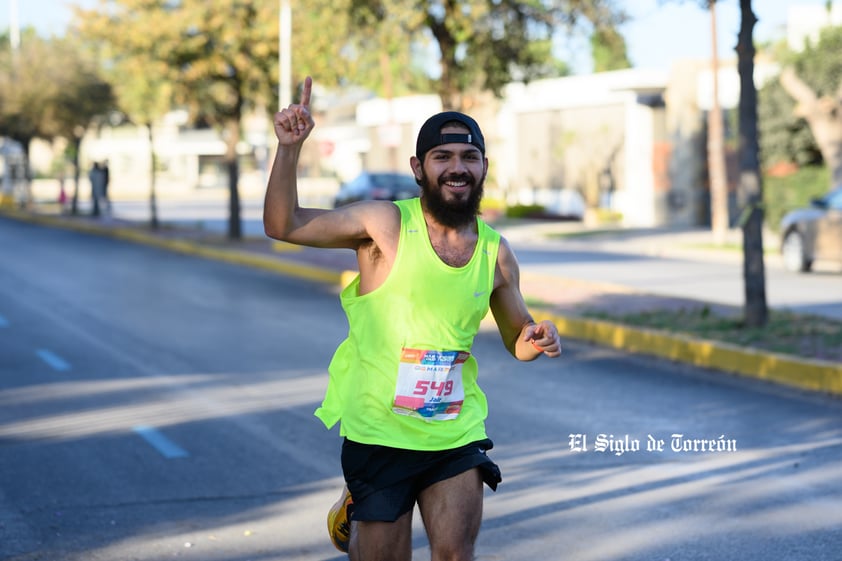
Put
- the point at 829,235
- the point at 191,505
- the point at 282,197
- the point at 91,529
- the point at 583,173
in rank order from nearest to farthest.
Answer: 1. the point at 282,197
2. the point at 91,529
3. the point at 191,505
4. the point at 829,235
5. the point at 583,173

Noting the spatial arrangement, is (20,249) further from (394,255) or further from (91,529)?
(394,255)

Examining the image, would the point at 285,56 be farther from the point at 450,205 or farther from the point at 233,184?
the point at 450,205

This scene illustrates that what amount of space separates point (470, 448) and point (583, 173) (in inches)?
1453

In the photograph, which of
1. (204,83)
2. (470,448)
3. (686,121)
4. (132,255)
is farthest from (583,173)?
(470,448)

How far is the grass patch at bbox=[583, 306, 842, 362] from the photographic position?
36.7 ft

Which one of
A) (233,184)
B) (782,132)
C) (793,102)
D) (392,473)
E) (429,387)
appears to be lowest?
(392,473)

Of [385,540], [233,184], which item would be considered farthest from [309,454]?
[233,184]

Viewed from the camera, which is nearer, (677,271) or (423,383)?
(423,383)

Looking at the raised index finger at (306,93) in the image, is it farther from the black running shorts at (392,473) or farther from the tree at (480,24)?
the tree at (480,24)

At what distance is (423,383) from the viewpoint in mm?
4156

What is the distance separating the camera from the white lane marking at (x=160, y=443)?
805cm

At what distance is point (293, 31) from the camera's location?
2784cm

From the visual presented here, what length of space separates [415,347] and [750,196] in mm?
8891

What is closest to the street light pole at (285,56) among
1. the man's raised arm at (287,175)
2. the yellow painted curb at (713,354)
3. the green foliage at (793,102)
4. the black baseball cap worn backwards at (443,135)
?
the yellow painted curb at (713,354)
